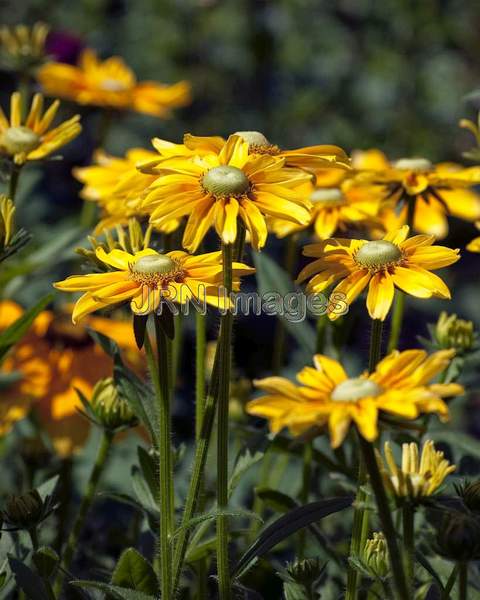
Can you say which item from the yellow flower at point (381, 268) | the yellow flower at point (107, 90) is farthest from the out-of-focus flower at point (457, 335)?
the yellow flower at point (107, 90)

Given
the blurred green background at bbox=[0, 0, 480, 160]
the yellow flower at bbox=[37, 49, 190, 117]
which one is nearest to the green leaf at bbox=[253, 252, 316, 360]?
the yellow flower at bbox=[37, 49, 190, 117]

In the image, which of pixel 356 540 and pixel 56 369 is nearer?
pixel 356 540

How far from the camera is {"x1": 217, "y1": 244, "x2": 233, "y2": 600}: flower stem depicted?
2.35 ft

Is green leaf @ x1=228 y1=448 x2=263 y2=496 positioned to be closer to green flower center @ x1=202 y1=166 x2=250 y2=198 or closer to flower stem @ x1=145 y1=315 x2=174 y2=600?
flower stem @ x1=145 y1=315 x2=174 y2=600

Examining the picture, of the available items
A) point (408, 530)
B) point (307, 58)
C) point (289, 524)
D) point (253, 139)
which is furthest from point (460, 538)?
point (307, 58)

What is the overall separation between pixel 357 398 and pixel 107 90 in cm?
95

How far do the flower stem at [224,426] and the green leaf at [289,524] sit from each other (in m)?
0.02

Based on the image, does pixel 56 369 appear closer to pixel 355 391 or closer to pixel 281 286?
pixel 281 286

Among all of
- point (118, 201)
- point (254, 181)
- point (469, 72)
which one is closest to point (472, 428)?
point (118, 201)

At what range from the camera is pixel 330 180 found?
3.71ft

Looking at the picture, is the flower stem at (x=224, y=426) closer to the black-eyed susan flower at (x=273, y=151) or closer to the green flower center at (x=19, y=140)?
the black-eyed susan flower at (x=273, y=151)

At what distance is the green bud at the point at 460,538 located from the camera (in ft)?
2.10

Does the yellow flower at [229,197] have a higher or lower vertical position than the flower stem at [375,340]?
higher

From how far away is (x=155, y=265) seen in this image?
739 millimetres
